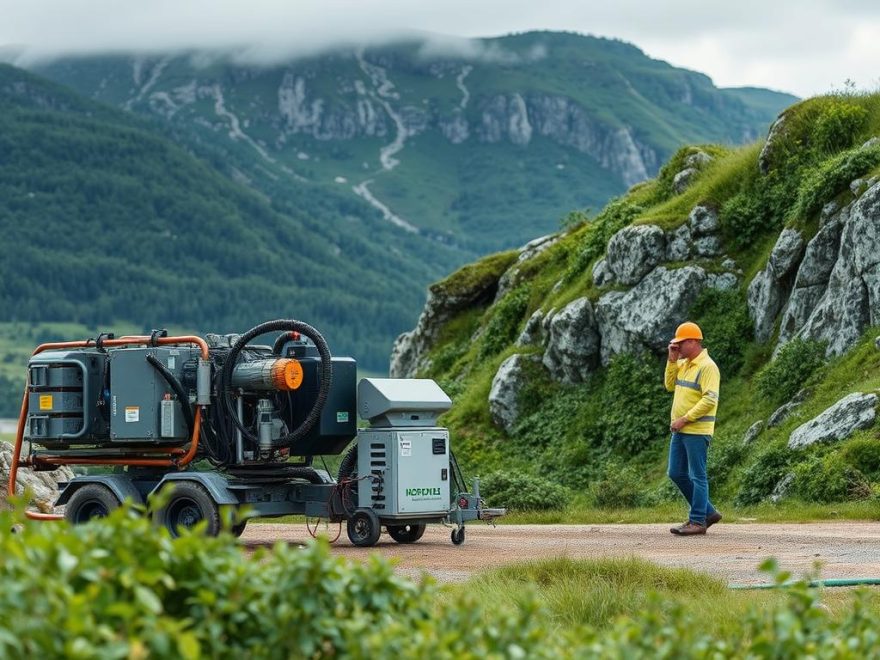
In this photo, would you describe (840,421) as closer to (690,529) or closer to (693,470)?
(693,470)

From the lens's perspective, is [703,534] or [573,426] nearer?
[703,534]

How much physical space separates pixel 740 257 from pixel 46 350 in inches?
601

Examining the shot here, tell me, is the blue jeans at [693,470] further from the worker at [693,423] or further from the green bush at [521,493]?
the green bush at [521,493]

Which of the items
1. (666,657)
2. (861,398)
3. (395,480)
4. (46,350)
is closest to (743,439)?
(861,398)

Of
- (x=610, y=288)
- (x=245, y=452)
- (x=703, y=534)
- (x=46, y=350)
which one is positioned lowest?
(x=703, y=534)

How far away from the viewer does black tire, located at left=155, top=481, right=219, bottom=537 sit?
15188mm

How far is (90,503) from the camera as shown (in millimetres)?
16438

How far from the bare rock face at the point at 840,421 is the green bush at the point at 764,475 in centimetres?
26

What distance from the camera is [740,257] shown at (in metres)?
27.9

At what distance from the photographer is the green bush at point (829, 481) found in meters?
19.0

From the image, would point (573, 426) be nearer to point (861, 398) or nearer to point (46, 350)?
point (861, 398)

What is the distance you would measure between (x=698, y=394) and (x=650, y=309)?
1128 cm

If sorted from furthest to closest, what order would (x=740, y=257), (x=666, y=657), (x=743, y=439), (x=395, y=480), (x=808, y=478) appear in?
(x=740, y=257) < (x=743, y=439) < (x=808, y=478) < (x=395, y=480) < (x=666, y=657)

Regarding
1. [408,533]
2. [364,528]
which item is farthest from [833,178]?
[364,528]
